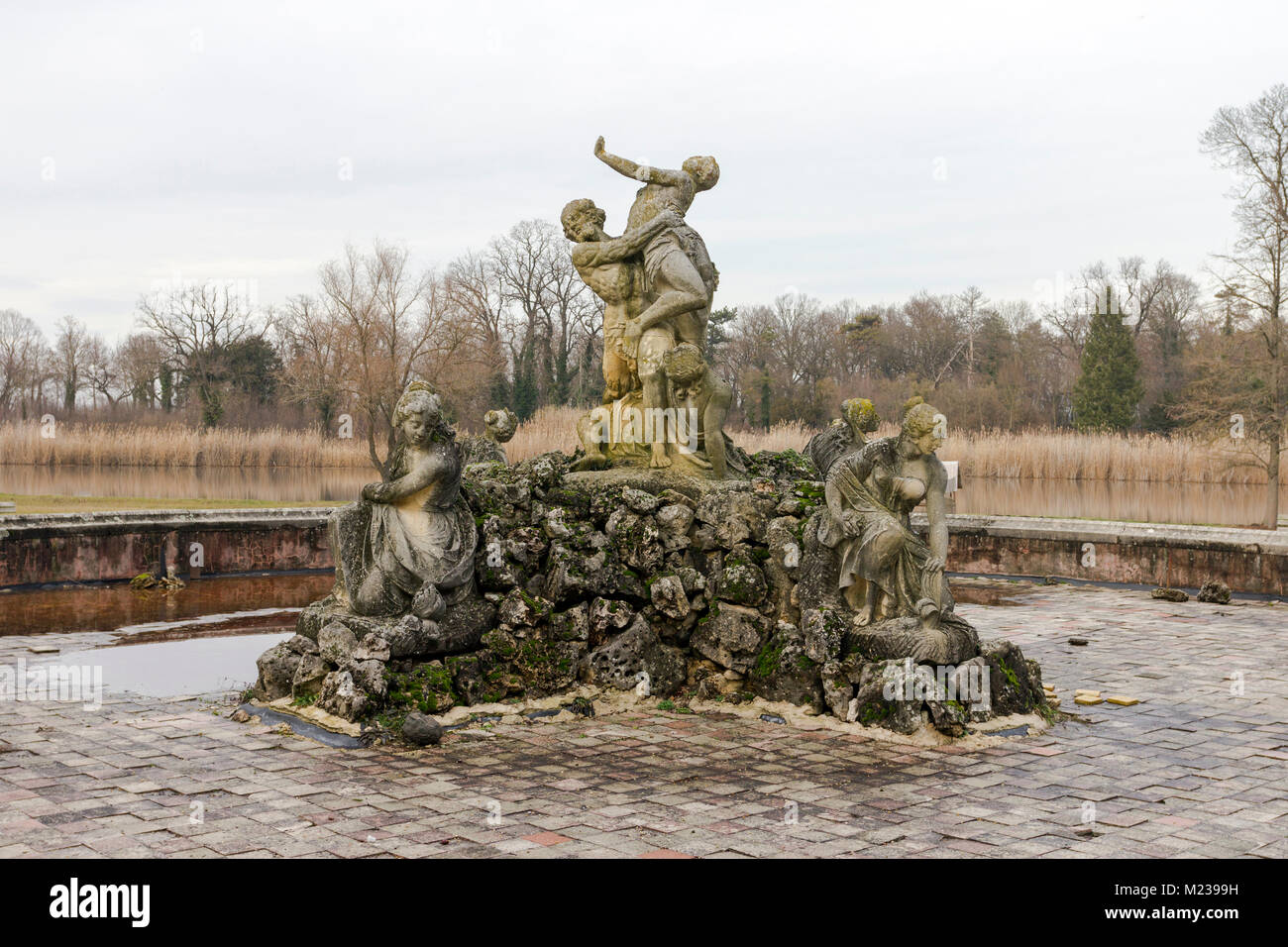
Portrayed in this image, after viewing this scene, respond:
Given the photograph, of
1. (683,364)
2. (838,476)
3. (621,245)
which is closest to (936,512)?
(838,476)

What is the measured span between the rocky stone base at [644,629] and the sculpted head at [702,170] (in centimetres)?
244

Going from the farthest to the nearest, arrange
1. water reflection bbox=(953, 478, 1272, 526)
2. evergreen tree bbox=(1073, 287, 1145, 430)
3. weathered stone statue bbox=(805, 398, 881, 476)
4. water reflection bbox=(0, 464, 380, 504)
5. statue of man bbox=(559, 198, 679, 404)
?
evergreen tree bbox=(1073, 287, 1145, 430) → water reflection bbox=(0, 464, 380, 504) → water reflection bbox=(953, 478, 1272, 526) → statue of man bbox=(559, 198, 679, 404) → weathered stone statue bbox=(805, 398, 881, 476)

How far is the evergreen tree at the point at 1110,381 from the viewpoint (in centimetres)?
3916

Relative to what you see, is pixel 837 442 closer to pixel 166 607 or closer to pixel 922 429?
pixel 922 429

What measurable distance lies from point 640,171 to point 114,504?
529 inches

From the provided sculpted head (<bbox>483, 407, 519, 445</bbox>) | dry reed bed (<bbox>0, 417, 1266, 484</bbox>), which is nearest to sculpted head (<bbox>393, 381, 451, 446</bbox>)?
sculpted head (<bbox>483, 407, 519, 445</bbox>)

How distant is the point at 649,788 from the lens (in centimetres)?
569

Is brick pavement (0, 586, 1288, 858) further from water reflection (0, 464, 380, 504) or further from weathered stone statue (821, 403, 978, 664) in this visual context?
water reflection (0, 464, 380, 504)

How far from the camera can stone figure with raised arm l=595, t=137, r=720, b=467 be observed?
27.5 ft

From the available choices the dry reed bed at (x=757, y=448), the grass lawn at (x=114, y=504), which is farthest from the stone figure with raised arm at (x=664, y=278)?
the dry reed bed at (x=757, y=448)

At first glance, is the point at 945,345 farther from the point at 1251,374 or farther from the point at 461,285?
the point at 1251,374

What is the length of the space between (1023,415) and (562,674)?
124 feet

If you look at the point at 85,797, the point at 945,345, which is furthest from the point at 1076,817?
the point at 945,345

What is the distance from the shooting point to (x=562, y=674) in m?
7.49
